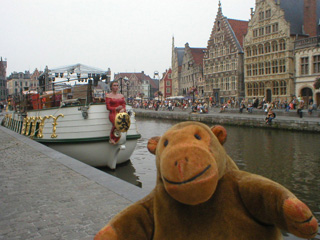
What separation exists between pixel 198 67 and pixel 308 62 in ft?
89.4

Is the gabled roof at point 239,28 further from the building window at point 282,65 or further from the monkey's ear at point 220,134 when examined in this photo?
the monkey's ear at point 220,134

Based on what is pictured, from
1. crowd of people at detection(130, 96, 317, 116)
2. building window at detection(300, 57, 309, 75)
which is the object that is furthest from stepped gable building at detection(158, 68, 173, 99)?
building window at detection(300, 57, 309, 75)

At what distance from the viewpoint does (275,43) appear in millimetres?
40406

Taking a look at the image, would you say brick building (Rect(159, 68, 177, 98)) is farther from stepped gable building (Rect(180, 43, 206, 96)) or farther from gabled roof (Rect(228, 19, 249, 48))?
gabled roof (Rect(228, 19, 249, 48))

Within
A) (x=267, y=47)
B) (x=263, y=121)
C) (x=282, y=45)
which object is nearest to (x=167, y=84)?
(x=267, y=47)

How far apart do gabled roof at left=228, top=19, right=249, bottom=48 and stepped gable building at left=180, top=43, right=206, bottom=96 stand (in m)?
9.96

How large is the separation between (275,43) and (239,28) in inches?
483

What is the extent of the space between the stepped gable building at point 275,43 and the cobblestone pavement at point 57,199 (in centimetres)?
3579

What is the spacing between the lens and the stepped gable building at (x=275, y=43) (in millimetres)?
38375

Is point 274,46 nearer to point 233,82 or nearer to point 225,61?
point 233,82

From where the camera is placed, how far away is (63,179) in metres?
6.12

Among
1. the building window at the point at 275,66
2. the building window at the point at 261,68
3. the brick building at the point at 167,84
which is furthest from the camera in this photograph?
the brick building at the point at 167,84

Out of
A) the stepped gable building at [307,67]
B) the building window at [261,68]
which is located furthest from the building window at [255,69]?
the stepped gable building at [307,67]

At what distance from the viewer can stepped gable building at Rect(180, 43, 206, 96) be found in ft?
198
